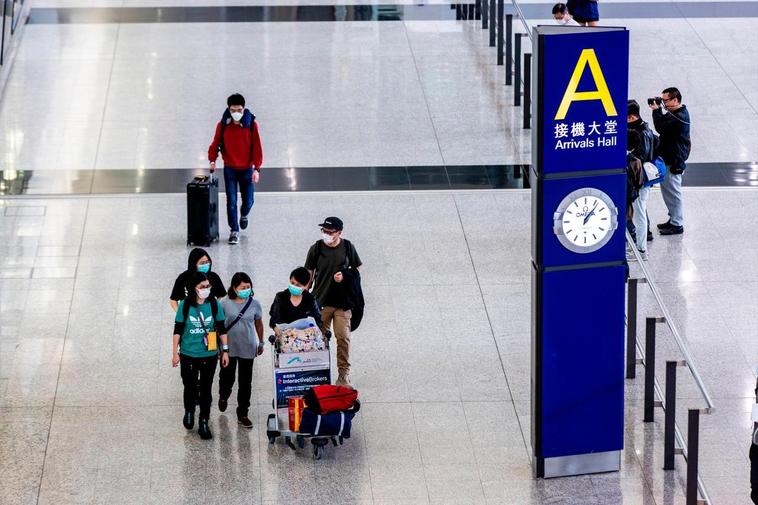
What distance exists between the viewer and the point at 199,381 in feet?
35.1

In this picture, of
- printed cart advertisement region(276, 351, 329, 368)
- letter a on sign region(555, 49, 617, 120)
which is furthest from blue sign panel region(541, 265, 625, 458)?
printed cart advertisement region(276, 351, 329, 368)

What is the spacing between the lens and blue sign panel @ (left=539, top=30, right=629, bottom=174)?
9.27 m

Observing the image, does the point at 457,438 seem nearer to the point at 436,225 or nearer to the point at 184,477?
the point at 184,477

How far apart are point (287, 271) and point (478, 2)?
1060cm

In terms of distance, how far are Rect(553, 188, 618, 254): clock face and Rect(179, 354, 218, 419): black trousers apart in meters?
2.76

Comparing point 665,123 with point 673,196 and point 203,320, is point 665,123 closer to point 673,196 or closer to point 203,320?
point 673,196

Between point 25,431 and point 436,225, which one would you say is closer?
point 25,431

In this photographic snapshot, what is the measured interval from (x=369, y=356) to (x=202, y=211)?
300 cm

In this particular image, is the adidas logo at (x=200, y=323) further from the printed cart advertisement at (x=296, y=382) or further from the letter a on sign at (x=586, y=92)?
the letter a on sign at (x=586, y=92)

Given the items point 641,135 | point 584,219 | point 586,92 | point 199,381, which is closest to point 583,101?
point 586,92

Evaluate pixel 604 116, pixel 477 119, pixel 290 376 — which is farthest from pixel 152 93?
pixel 604 116

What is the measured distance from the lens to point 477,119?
18.3 m

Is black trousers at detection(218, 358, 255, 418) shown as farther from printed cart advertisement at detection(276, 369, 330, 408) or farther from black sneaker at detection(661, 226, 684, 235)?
black sneaker at detection(661, 226, 684, 235)

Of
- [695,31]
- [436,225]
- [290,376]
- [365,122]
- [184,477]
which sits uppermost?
[695,31]
